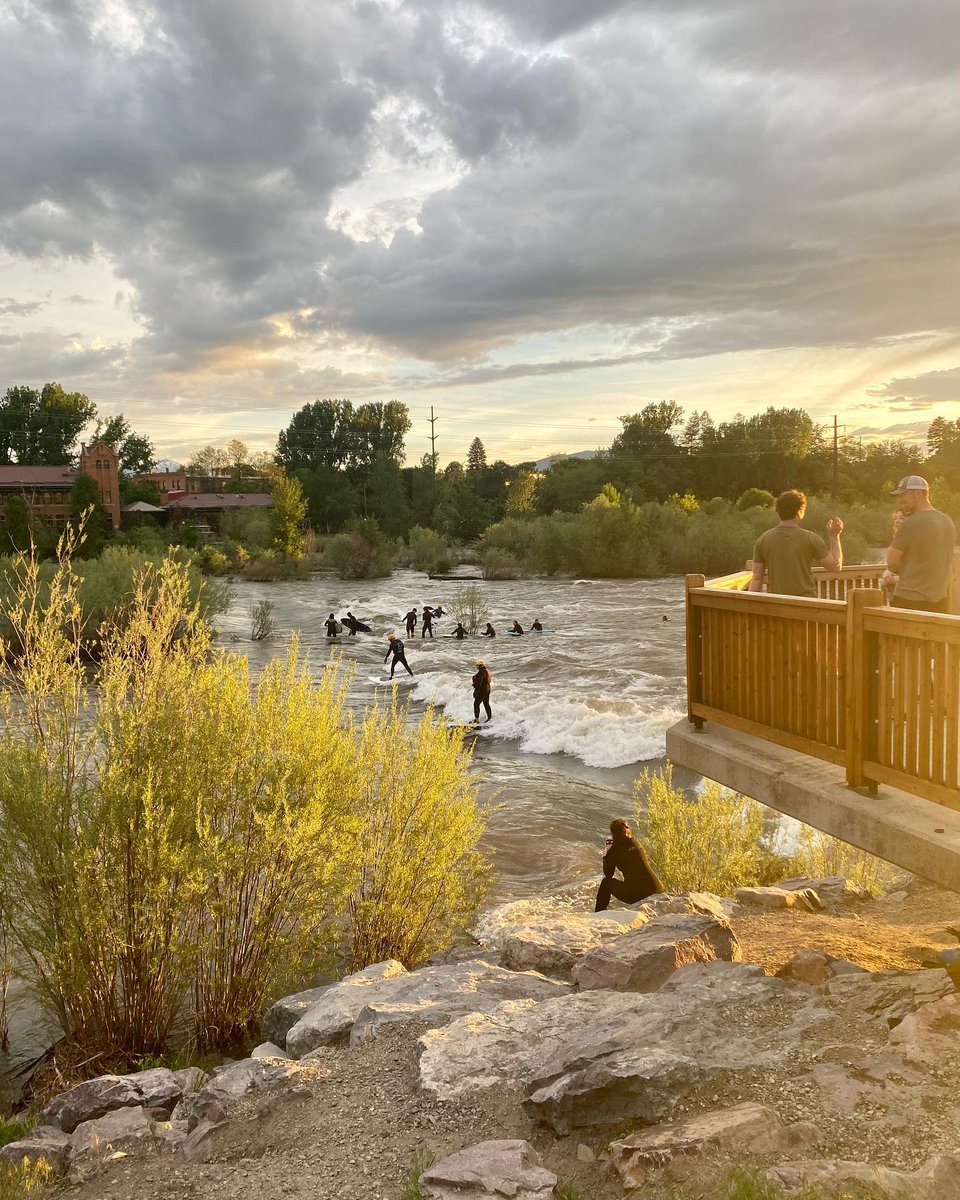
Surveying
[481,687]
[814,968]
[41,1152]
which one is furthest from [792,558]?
[481,687]

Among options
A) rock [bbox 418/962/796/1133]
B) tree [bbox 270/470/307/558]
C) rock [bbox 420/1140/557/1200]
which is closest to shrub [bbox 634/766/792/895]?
rock [bbox 418/962/796/1133]

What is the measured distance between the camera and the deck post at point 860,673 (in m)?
5.14

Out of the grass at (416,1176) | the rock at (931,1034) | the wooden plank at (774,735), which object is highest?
the wooden plank at (774,735)

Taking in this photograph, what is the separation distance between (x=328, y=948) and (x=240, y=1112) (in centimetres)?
249

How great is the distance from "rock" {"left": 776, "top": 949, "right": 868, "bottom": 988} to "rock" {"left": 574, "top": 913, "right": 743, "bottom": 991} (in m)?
0.63

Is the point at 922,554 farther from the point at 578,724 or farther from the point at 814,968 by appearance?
the point at 578,724

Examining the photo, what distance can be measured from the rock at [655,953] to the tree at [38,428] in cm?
9194

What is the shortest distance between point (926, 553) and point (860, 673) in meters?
1.45

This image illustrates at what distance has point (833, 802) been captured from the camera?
17.3ft

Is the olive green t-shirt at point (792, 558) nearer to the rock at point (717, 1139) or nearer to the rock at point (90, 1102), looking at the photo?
the rock at point (717, 1139)

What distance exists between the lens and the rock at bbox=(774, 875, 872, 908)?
27.2 ft

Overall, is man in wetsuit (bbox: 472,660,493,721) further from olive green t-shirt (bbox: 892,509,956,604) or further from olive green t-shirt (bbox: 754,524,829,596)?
olive green t-shirt (bbox: 892,509,956,604)

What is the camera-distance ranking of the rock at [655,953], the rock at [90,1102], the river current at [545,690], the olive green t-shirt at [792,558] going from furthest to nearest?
the river current at [545,690], the olive green t-shirt at [792,558], the rock at [655,953], the rock at [90,1102]

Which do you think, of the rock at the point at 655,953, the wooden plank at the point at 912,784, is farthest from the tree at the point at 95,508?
the wooden plank at the point at 912,784
